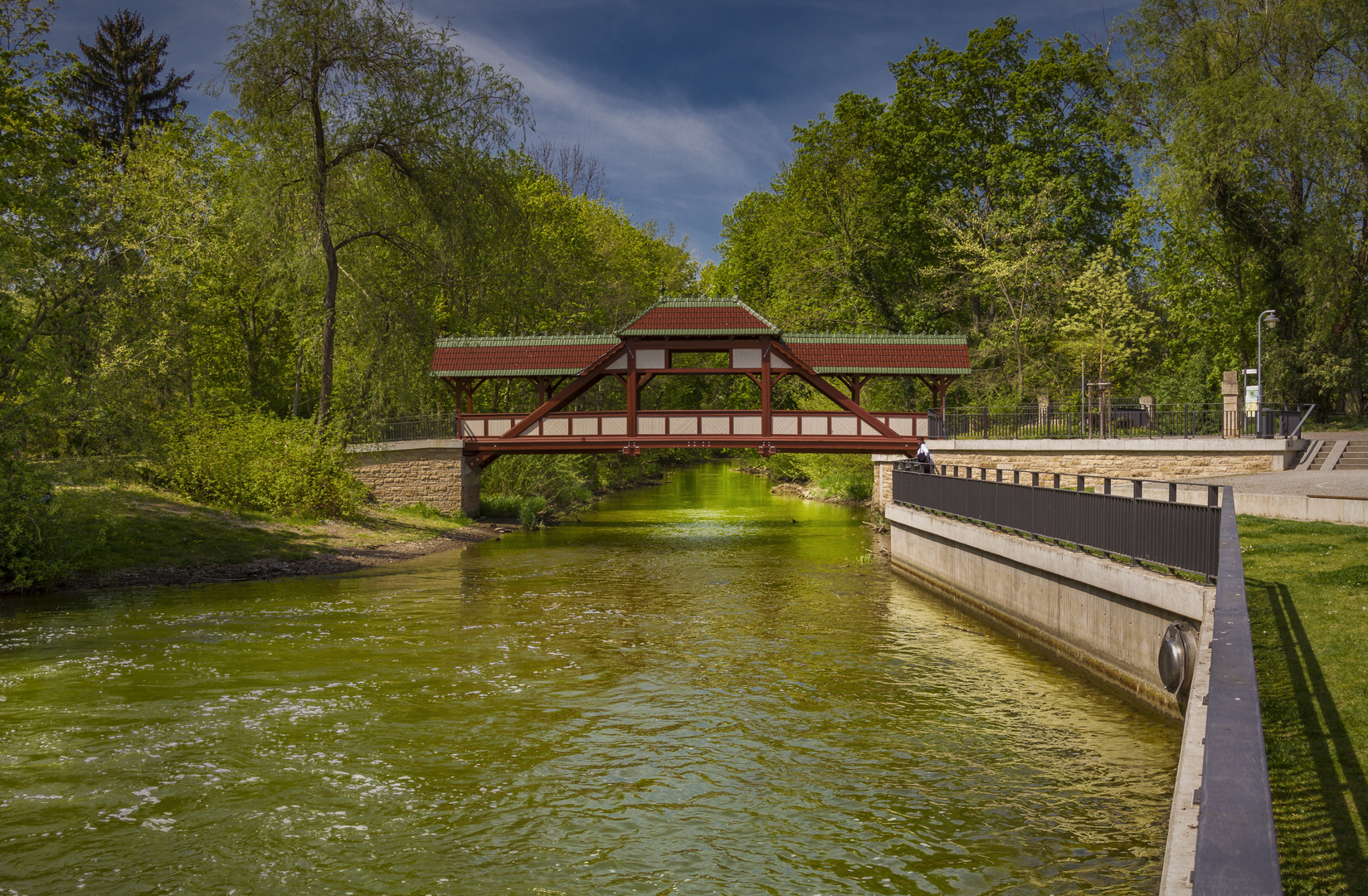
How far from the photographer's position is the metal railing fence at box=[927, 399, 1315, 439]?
2756cm

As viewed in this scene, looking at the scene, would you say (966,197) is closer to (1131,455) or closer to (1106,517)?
(1131,455)

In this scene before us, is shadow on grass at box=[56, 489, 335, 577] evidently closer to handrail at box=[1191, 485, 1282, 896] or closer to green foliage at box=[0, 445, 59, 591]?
green foliage at box=[0, 445, 59, 591]

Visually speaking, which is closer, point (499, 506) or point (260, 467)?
point (260, 467)

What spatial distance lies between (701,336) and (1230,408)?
51.8 ft

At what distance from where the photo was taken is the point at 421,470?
32375 mm

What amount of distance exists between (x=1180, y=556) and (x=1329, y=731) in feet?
11.6

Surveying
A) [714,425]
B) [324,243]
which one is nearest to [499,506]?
[714,425]

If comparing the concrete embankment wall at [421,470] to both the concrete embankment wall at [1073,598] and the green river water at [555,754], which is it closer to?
the green river water at [555,754]

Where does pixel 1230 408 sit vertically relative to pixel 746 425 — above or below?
above

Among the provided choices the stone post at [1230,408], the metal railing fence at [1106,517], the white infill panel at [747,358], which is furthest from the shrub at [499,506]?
the stone post at [1230,408]

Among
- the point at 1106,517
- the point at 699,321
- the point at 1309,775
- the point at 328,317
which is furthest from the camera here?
the point at 699,321

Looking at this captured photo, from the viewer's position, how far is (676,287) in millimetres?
63469

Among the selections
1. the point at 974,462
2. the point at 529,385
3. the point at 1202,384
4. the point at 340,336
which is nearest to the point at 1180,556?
the point at 974,462

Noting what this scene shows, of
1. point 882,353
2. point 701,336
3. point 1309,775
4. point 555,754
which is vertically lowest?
point 555,754
